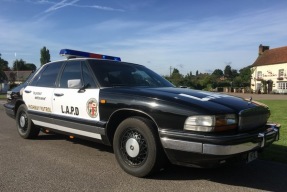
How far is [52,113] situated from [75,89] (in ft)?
2.79

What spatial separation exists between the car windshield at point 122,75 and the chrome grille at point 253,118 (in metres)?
1.83

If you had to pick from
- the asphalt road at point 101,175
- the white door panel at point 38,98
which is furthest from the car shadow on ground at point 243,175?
the white door panel at point 38,98

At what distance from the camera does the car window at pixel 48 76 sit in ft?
20.5

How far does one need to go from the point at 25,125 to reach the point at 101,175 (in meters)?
3.15

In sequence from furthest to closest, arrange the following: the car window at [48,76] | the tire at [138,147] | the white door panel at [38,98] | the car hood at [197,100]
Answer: the car window at [48,76], the white door panel at [38,98], the tire at [138,147], the car hood at [197,100]

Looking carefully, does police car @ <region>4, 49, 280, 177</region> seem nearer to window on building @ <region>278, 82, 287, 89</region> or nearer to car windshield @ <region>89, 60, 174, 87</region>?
car windshield @ <region>89, 60, 174, 87</region>

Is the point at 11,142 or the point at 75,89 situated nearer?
the point at 75,89

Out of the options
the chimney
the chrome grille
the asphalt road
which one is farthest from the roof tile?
the asphalt road

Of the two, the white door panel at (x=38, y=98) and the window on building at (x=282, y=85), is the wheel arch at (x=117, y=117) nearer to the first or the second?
the white door panel at (x=38, y=98)

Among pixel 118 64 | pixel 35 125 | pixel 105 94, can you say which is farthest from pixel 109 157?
pixel 35 125

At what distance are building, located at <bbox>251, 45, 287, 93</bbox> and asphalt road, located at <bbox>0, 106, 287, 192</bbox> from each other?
5407cm

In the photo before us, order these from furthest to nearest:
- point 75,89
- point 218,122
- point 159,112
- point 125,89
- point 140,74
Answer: point 140,74, point 75,89, point 125,89, point 159,112, point 218,122

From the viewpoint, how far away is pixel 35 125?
677 centimetres

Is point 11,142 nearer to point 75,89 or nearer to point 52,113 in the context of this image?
point 52,113
